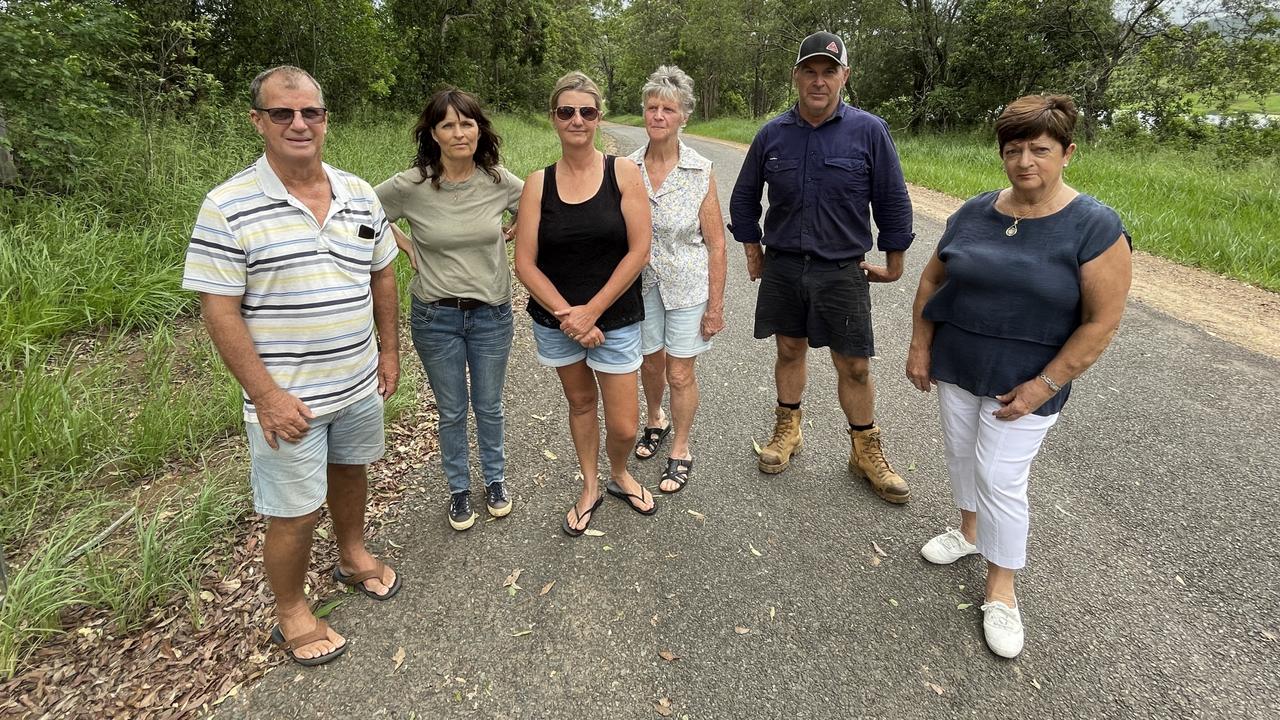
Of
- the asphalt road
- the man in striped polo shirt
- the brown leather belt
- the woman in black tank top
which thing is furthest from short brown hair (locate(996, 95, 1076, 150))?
the man in striped polo shirt

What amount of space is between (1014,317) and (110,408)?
14.0ft

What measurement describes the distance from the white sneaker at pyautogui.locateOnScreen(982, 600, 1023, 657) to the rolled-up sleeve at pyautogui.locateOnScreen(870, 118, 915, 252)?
5.43ft

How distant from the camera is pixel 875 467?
3.19 meters

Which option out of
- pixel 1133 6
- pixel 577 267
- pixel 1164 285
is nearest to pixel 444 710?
pixel 577 267

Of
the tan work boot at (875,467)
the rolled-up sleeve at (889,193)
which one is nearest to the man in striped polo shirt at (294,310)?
the rolled-up sleeve at (889,193)

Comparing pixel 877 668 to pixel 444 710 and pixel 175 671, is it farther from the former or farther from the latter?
pixel 175 671

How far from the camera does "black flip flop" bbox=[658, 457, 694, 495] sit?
325 centimetres

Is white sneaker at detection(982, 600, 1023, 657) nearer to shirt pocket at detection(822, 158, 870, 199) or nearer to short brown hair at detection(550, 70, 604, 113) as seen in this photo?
shirt pocket at detection(822, 158, 870, 199)

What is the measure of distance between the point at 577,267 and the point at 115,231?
15.5 ft

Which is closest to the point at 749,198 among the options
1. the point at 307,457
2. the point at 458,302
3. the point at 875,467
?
the point at 875,467

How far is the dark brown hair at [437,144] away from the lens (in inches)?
98.7

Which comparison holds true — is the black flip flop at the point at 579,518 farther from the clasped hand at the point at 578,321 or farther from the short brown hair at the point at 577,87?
the short brown hair at the point at 577,87

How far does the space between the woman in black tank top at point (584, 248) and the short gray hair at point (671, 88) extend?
12.5 inches

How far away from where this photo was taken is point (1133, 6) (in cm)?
1492
